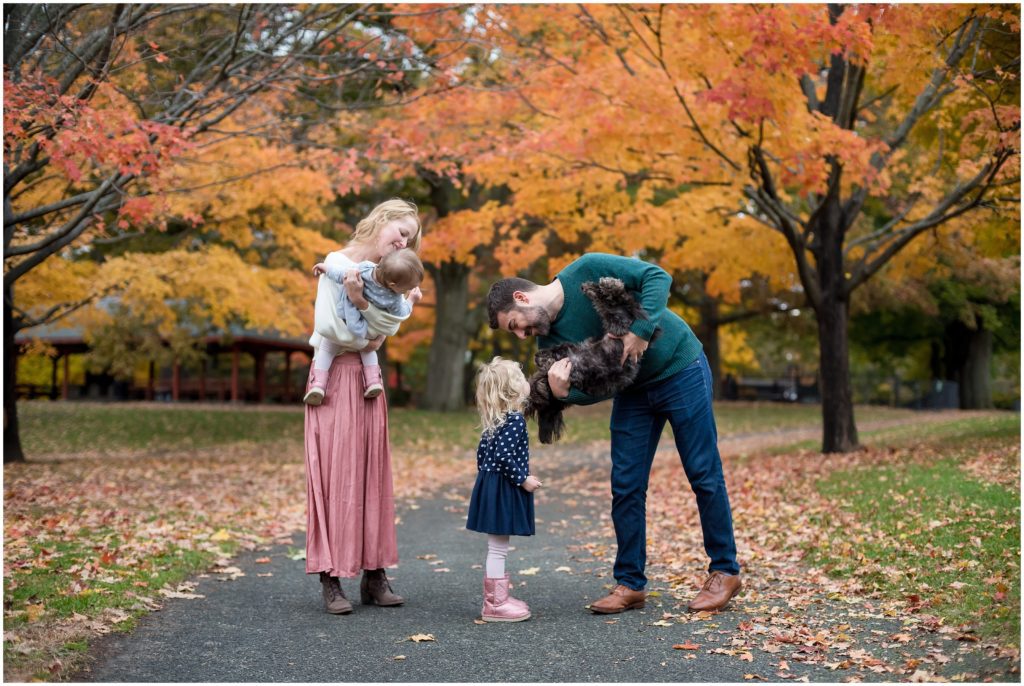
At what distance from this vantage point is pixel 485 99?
13.8 meters

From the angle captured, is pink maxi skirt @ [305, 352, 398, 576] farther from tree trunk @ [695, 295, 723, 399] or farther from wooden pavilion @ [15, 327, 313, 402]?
wooden pavilion @ [15, 327, 313, 402]

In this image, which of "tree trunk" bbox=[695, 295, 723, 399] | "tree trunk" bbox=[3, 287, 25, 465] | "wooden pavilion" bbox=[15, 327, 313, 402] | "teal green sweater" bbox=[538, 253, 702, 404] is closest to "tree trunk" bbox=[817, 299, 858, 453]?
"teal green sweater" bbox=[538, 253, 702, 404]

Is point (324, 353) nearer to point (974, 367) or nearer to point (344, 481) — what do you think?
point (344, 481)

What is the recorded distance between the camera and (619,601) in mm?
5008

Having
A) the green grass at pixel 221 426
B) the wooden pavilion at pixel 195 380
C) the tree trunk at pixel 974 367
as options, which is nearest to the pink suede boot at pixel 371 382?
the green grass at pixel 221 426

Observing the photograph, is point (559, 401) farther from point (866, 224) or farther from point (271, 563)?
point (866, 224)

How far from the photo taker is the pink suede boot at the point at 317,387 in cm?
507

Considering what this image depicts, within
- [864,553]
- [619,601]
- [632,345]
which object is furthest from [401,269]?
[864,553]

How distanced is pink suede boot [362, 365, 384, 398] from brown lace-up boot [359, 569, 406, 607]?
3.13ft

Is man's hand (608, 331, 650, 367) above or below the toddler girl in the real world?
above

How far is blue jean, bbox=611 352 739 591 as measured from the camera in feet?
16.5

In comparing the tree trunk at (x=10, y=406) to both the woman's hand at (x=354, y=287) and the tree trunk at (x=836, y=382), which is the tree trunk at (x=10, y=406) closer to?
the woman's hand at (x=354, y=287)

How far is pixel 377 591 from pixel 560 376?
62.3 inches

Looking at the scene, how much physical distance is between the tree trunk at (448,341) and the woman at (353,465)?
2029 centimetres
